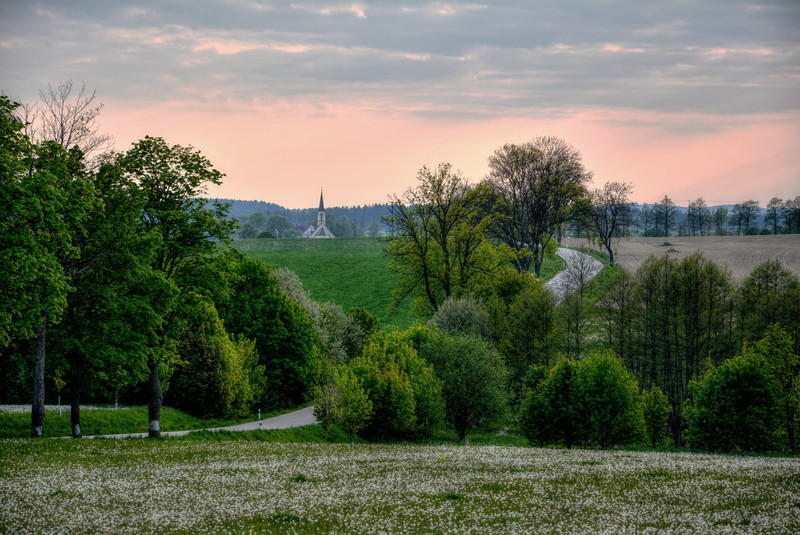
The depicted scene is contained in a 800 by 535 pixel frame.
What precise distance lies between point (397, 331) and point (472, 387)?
1154 cm

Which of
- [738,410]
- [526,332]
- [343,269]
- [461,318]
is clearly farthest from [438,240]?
[343,269]

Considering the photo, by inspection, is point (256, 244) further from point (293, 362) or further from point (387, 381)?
point (387, 381)

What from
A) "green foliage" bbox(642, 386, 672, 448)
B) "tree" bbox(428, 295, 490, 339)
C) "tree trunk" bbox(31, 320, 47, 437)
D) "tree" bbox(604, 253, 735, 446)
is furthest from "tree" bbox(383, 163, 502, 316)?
"tree trunk" bbox(31, 320, 47, 437)

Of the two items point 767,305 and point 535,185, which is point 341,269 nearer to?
point 535,185

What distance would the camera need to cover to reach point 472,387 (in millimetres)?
61312

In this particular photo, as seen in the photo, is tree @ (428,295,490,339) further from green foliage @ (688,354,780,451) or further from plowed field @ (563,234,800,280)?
plowed field @ (563,234,800,280)

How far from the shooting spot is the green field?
Result: 12250cm

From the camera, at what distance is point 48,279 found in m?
31.4

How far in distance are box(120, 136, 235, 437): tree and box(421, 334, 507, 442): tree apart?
1124 inches

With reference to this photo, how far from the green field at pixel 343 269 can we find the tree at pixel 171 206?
60013mm

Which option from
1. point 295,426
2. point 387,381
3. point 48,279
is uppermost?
point 48,279

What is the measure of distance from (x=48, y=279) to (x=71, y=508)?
53.6ft

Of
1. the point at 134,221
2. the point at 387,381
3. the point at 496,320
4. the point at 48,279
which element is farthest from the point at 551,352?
the point at 48,279

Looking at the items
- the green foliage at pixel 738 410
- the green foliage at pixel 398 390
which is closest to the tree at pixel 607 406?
the green foliage at pixel 738 410
